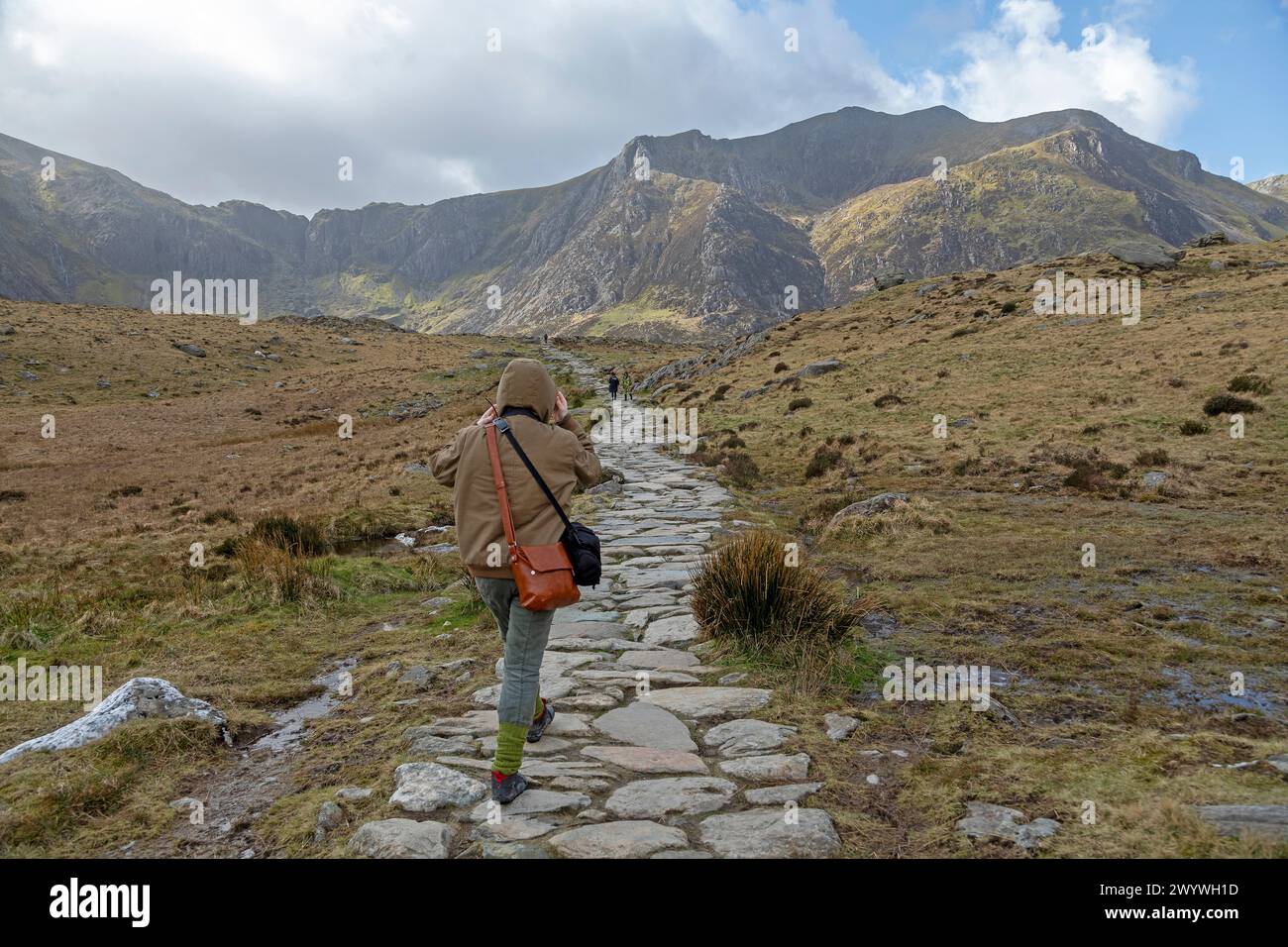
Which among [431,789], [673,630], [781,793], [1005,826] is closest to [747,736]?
[781,793]

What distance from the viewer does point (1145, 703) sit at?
4.82m

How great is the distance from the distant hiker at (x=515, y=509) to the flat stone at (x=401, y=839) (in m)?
0.40

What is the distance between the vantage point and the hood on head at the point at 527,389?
3936 mm

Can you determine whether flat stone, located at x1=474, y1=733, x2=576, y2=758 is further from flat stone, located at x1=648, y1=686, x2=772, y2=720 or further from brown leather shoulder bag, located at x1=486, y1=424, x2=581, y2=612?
brown leather shoulder bag, located at x1=486, y1=424, x2=581, y2=612

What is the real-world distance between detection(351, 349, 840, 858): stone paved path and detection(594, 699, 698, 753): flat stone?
0.04 feet

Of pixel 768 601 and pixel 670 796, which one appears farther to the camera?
pixel 768 601

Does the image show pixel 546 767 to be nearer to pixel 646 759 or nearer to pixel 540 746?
pixel 540 746

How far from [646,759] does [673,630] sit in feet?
8.75

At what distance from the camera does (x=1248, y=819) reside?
303cm

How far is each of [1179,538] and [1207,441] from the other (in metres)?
7.98

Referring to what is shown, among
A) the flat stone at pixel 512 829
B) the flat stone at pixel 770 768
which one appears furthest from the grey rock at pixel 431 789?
the flat stone at pixel 770 768

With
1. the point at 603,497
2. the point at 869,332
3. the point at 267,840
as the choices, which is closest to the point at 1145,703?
the point at 267,840

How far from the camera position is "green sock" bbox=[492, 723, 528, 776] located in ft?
12.1

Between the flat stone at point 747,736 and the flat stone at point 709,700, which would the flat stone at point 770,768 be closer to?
the flat stone at point 747,736
